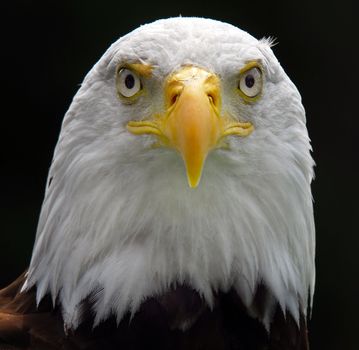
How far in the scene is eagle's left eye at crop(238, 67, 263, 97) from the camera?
3486 millimetres

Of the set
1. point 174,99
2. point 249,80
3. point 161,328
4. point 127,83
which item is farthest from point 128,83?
point 161,328

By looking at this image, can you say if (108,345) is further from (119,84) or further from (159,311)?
(119,84)

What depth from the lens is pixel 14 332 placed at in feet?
11.4

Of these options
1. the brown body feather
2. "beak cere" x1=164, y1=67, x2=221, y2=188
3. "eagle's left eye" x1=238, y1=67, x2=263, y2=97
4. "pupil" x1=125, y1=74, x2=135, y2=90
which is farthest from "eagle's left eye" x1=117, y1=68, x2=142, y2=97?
the brown body feather

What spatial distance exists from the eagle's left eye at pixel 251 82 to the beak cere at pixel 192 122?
111 mm

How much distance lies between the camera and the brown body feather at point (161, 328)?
3.43 m

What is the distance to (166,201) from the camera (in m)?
3.42

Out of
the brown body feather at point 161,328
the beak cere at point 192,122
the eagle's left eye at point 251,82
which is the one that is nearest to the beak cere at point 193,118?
the beak cere at point 192,122

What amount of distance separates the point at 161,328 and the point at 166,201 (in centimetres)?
37

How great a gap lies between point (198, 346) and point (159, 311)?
16 cm

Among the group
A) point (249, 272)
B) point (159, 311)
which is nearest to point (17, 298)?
point (159, 311)

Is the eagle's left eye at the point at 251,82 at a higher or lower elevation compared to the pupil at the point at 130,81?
higher

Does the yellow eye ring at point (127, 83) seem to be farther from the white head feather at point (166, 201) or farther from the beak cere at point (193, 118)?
the beak cere at point (193, 118)

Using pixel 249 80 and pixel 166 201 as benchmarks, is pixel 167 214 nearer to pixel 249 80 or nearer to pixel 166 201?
pixel 166 201
